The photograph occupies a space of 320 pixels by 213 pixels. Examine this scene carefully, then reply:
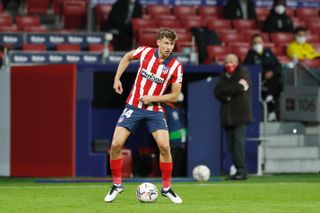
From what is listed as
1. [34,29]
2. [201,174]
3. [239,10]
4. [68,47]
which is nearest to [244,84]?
[201,174]

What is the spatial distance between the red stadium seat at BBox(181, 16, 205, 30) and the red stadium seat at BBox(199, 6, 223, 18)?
2.01 ft

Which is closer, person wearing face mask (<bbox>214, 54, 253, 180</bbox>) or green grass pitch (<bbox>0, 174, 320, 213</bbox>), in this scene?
green grass pitch (<bbox>0, 174, 320, 213</bbox>)

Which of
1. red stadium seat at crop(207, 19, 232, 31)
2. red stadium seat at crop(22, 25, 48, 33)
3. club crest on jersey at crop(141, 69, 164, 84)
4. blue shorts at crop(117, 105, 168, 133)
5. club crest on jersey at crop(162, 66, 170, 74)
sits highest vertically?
red stadium seat at crop(207, 19, 232, 31)

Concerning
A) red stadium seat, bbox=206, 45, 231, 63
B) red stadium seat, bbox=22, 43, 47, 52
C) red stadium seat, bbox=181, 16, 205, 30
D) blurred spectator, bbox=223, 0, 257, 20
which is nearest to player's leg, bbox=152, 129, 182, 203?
red stadium seat, bbox=22, 43, 47, 52

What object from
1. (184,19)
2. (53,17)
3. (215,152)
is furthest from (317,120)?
(53,17)

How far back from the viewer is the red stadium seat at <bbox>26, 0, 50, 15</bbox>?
2325 centimetres

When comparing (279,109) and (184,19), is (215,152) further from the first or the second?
(184,19)

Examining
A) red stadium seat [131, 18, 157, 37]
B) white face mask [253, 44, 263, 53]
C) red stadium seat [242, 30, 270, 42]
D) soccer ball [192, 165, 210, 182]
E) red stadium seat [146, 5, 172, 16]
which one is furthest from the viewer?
red stadium seat [146, 5, 172, 16]

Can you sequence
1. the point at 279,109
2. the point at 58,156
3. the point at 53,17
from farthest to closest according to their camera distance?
the point at 53,17 < the point at 279,109 < the point at 58,156

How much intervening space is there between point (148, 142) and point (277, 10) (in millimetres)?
5786

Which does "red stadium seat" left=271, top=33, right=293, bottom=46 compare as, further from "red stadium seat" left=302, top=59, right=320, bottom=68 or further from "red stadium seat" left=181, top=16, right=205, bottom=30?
"red stadium seat" left=181, top=16, right=205, bottom=30

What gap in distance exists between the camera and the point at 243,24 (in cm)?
2450

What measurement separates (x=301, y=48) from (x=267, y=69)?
274 cm

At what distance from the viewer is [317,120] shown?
2058cm
